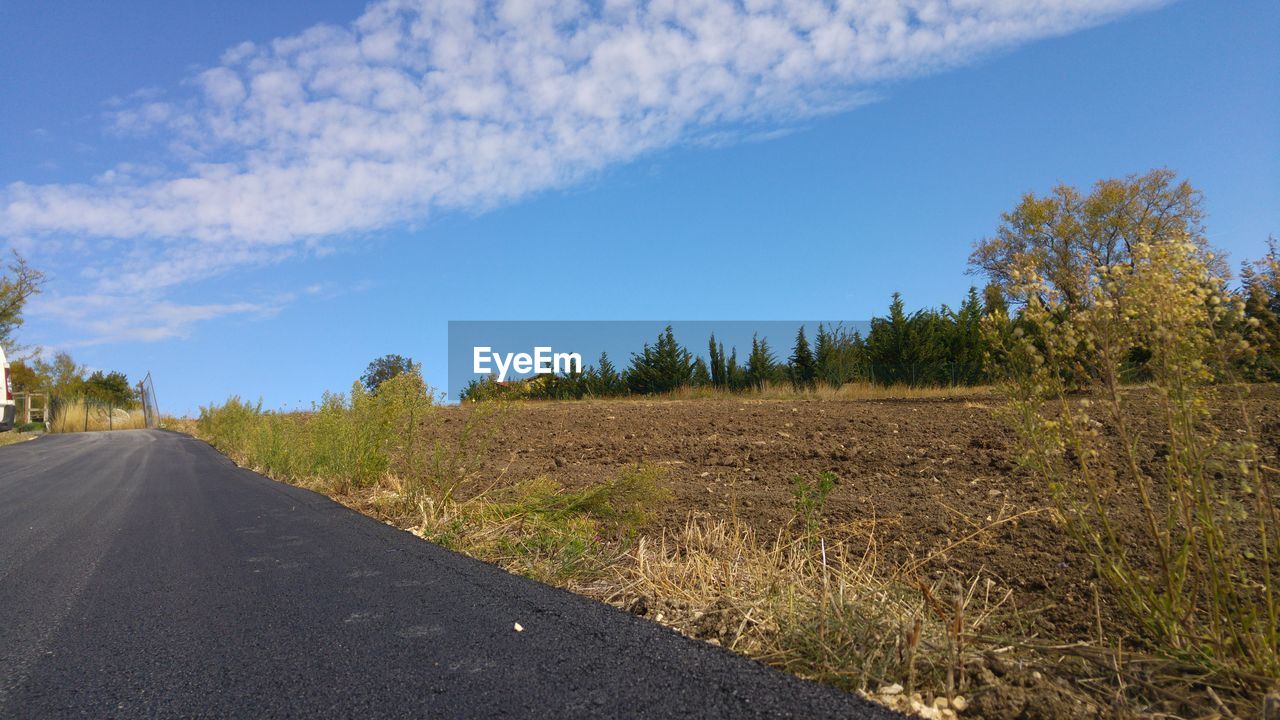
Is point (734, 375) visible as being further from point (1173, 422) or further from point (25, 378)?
point (25, 378)

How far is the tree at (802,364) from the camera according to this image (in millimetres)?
27266

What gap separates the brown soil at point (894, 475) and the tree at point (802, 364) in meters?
14.6

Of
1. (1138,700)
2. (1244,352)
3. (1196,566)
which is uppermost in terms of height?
(1244,352)

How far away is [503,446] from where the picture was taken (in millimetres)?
10711

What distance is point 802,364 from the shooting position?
27906 millimetres

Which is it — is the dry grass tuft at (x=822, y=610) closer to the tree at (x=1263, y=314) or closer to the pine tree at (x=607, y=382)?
the tree at (x=1263, y=314)

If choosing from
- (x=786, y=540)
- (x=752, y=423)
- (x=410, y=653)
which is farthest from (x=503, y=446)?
(x=410, y=653)

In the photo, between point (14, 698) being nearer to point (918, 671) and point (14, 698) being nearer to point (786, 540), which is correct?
point (918, 671)

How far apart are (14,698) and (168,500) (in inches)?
202

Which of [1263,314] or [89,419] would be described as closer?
[1263,314]

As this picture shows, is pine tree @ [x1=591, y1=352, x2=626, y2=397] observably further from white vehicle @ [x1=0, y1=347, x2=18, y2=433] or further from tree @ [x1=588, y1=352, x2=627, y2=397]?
white vehicle @ [x1=0, y1=347, x2=18, y2=433]

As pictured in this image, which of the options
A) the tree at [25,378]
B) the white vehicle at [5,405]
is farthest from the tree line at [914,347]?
the tree at [25,378]

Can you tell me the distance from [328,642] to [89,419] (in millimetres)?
39560

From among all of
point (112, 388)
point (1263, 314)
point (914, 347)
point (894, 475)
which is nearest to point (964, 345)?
point (914, 347)
